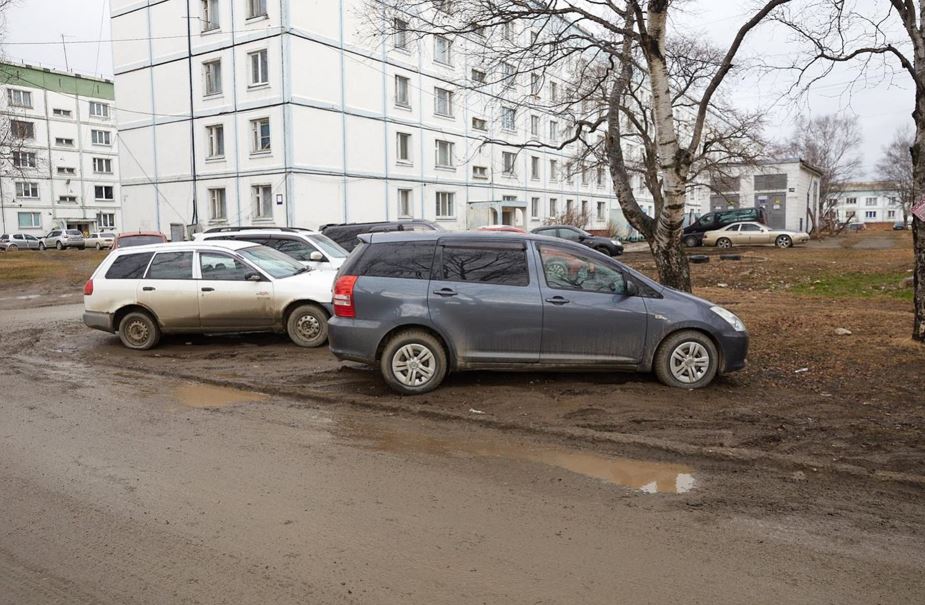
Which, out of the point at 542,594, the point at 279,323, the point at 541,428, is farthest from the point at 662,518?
the point at 279,323

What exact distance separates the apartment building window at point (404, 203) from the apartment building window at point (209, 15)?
12171 millimetres

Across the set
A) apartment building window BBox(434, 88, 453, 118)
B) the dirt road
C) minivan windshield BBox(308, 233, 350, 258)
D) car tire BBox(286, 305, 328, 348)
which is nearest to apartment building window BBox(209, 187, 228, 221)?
apartment building window BBox(434, 88, 453, 118)

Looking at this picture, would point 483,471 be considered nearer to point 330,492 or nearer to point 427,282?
point 330,492

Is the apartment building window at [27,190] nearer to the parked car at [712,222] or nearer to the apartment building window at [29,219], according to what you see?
the apartment building window at [29,219]

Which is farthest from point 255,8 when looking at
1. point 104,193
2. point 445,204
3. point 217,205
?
point 104,193

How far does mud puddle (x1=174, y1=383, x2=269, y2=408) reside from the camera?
7.36 metres

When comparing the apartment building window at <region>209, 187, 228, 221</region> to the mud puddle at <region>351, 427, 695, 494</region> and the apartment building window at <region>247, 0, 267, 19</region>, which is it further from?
the mud puddle at <region>351, 427, 695, 494</region>

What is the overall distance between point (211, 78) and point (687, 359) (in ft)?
108

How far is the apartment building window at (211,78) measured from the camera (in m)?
34.4

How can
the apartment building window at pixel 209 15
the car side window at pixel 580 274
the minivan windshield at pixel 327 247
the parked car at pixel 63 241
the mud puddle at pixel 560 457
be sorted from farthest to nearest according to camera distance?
1. the parked car at pixel 63 241
2. the apartment building window at pixel 209 15
3. the minivan windshield at pixel 327 247
4. the car side window at pixel 580 274
5. the mud puddle at pixel 560 457

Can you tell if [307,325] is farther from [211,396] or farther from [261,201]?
[261,201]

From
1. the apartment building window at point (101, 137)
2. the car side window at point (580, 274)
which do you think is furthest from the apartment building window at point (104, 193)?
the car side window at point (580, 274)

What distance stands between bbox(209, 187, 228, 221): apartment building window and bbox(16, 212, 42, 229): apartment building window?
35.7 m

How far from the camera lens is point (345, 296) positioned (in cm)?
759
